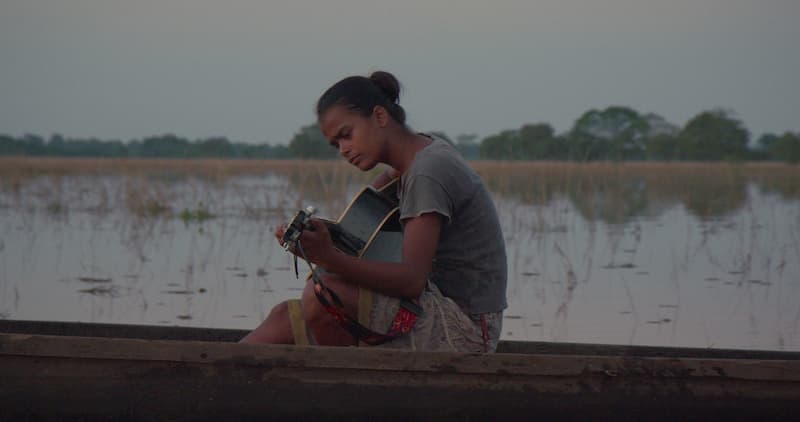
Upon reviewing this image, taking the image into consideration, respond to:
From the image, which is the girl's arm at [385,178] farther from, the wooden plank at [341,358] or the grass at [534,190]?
the grass at [534,190]

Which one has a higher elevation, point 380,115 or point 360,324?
point 380,115

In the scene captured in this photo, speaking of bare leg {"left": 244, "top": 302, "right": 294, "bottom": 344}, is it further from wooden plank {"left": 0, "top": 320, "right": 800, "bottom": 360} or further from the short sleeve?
wooden plank {"left": 0, "top": 320, "right": 800, "bottom": 360}

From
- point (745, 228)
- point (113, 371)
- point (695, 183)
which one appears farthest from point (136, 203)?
point (695, 183)

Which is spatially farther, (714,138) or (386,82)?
(714,138)

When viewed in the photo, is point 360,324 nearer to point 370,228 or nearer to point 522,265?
point 370,228

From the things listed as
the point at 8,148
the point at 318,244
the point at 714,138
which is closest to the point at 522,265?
the point at 318,244

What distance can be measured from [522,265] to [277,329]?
4.82m

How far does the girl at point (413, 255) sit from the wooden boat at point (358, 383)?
140 millimetres

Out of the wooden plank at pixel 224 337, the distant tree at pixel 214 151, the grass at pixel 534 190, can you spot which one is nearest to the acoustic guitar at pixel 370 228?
the wooden plank at pixel 224 337

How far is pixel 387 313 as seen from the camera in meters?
3.08

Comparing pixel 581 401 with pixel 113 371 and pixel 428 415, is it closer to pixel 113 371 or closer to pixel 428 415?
pixel 428 415

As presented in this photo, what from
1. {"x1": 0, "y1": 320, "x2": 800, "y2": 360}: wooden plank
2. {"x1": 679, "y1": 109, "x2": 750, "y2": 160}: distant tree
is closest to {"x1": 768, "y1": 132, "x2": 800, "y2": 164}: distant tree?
{"x1": 679, "y1": 109, "x2": 750, "y2": 160}: distant tree

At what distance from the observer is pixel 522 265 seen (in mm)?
7801

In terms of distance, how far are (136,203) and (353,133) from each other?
8815 mm
